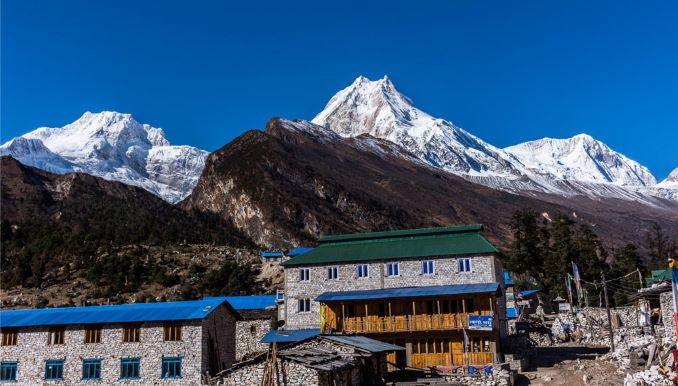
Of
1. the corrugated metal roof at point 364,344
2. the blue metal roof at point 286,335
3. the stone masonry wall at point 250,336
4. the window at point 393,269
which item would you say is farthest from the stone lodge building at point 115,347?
the window at point 393,269

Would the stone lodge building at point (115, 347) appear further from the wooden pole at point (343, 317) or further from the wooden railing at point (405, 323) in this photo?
the wooden railing at point (405, 323)

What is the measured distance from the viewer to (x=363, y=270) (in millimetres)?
47938

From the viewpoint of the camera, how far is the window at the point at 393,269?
155 feet

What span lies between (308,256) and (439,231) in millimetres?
10231

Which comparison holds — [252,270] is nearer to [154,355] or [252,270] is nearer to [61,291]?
[61,291]

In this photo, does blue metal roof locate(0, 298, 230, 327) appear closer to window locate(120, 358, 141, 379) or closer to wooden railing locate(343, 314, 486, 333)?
window locate(120, 358, 141, 379)

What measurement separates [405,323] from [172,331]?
50.2 feet

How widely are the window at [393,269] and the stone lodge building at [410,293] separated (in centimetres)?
7

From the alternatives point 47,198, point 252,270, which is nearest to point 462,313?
point 252,270

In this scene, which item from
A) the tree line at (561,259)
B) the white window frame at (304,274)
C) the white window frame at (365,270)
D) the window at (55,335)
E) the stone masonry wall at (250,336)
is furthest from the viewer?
the tree line at (561,259)

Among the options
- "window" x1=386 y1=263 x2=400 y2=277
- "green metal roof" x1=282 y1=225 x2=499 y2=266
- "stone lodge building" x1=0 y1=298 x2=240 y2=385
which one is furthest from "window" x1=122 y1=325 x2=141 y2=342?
"window" x1=386 y1=263 x2=400 y2=277

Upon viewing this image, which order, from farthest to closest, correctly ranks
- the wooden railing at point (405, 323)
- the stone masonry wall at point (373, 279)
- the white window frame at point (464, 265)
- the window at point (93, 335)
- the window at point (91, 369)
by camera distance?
the white window frame at point (464, 265) → the stone masonry wall at point (373, 279) → the wooden railing at point (405, 323) → the window at point (93, 335) → the window at point (91, 369)

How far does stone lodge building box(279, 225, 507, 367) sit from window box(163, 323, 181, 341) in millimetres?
9882

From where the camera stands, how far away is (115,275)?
77500 millimetres
